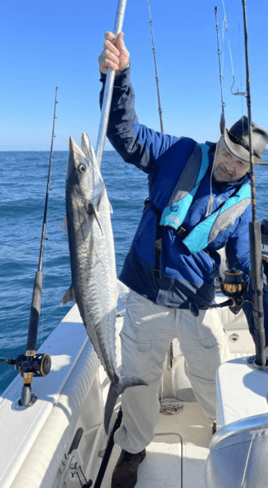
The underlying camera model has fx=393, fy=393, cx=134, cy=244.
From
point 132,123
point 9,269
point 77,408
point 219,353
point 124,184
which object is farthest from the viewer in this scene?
point 124,184

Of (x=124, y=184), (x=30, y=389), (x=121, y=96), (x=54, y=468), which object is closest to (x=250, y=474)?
(x=54, y=468)

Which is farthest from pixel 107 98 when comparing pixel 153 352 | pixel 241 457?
pixel 153 352

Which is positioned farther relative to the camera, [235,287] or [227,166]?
[227,166]

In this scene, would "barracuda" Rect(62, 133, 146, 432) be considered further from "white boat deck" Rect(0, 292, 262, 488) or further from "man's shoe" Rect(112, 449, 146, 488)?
"man's shoe" Rect(112, 449, 146, 488)

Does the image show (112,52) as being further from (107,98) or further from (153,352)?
(153,352)

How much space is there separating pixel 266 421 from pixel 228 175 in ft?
5.59

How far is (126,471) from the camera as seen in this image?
2.55 meters

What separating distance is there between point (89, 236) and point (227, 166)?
3.42 ft

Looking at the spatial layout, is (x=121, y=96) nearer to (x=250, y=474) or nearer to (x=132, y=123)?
(x=132, y=123)

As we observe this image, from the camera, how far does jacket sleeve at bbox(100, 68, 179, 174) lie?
6.73 ft

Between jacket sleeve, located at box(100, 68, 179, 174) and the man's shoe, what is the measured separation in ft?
6.20

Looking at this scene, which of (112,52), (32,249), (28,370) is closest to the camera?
(112,52)

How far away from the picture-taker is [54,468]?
195 cm

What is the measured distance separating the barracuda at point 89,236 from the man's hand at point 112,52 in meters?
0.40
